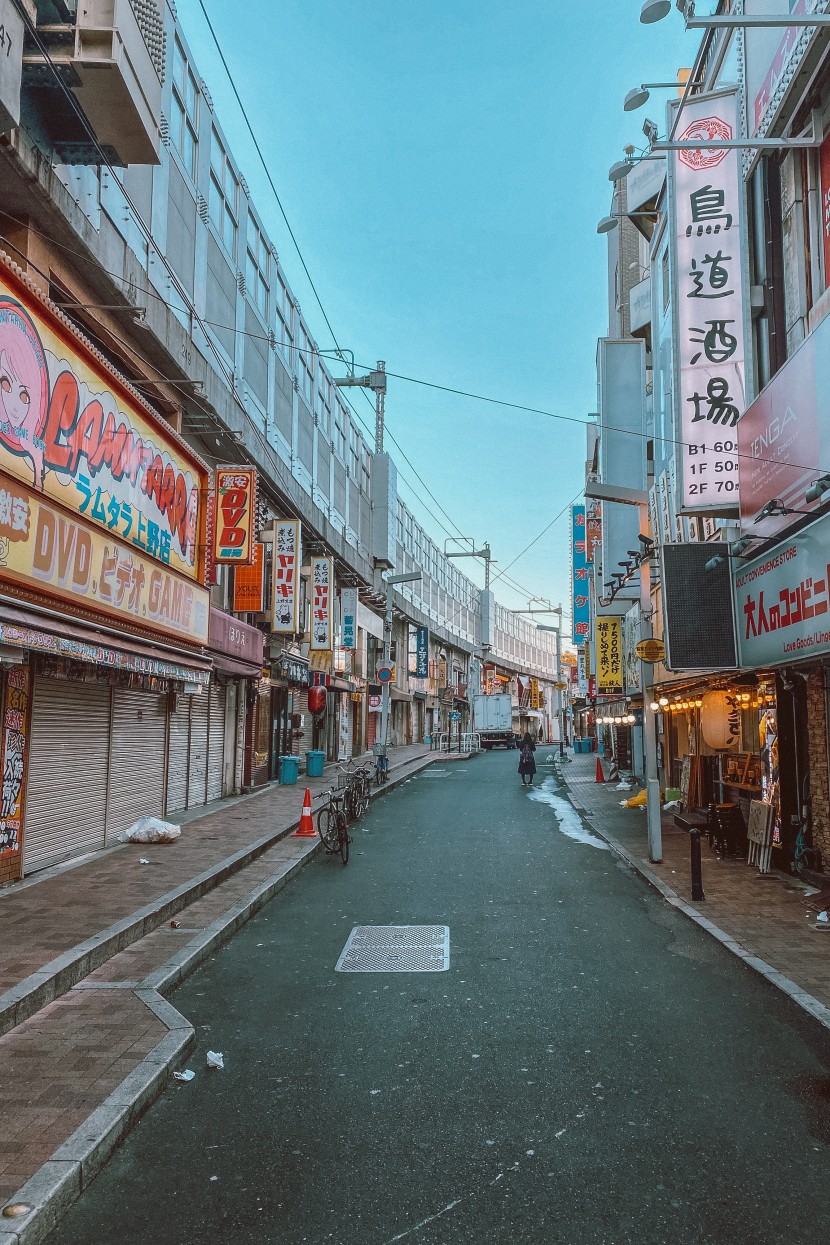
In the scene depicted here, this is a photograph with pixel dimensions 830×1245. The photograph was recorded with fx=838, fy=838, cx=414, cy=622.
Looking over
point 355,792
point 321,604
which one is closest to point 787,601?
point 355,792

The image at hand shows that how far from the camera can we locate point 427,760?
40000 millimetres

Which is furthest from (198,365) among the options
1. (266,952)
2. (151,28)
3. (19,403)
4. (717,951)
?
(717,951)

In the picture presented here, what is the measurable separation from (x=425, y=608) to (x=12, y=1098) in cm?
5625

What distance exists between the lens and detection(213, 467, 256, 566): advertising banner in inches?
689

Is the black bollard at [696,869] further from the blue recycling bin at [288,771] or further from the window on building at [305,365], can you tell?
the window on building at [305,365]

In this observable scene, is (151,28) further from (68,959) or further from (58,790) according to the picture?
(68,959)

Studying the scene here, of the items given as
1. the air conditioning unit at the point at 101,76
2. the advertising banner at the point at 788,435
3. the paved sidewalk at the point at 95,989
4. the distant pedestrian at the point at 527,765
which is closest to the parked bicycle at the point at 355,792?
the paved sidewalk at the point at 95,989

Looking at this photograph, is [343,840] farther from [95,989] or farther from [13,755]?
[95,989]

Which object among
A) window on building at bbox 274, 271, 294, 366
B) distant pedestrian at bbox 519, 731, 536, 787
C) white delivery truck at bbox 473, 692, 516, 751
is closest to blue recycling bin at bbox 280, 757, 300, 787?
distant pedestrian at bbox 519, 731, 536, 787

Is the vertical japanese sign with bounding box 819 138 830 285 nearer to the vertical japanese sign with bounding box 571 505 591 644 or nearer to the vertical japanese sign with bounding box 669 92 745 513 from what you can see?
the vertical japanese sign with bounding box 669 92 745 513

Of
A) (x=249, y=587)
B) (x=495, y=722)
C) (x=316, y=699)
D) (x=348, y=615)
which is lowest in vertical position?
(x=495, y=722)

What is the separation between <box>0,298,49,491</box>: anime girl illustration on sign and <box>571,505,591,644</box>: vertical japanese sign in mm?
32674

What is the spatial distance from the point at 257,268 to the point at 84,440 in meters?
15.3

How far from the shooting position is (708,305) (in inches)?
478
